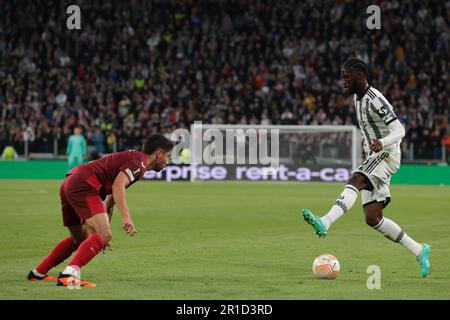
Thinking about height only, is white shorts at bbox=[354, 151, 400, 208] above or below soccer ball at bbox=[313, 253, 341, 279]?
above

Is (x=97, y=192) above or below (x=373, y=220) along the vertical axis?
above

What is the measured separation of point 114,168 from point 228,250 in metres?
4.14

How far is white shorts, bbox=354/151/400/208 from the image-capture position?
35.2 feet

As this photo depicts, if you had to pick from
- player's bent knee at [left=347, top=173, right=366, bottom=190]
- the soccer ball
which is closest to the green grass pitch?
the soccer ball

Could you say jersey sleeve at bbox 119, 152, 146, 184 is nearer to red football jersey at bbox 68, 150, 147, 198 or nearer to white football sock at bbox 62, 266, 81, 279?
red football jersey at bbox 68, 150, 147, 198

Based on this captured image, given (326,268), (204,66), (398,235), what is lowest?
(326,268)

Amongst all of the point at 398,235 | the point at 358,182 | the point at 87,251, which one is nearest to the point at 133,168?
the point at 87,251

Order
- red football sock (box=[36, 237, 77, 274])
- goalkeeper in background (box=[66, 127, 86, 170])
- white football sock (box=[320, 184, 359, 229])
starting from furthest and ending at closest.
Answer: goalkeeper in background (box=[66, 127, 86, 170]), white football sock (box=[320, 184, 359, 229]), red football sock (box=[36, 237, 77, 274])

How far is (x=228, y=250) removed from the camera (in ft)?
43.7

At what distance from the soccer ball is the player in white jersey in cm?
64

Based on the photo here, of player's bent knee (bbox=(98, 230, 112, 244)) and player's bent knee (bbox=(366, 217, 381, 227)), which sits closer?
player's bent knee (bbox=(98, 230, 112, 244))

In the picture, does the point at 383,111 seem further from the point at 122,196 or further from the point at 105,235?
the point at 105,235

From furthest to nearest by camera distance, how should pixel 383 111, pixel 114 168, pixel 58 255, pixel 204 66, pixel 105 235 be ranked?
pixel 204 66 < pixel 383 111 < pixel 58 255 < pixel 114 168 < pixel 105 235

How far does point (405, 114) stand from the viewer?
33906mm
